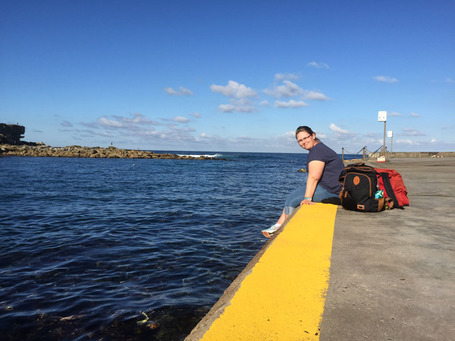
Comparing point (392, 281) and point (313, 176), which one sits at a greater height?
point (313, 176)

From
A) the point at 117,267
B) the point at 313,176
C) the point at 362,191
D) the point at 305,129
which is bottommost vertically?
the point at 117,267

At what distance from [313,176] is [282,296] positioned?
3.23 metres

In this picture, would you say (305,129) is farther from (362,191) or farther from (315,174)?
(362,191)

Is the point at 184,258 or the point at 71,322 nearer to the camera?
the point at 71,322

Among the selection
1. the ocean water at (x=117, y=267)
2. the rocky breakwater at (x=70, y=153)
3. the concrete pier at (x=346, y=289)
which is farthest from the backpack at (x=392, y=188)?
the rocky breakwater at (x=70, y=153)

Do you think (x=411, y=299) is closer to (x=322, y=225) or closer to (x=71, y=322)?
(x=322, y=225)

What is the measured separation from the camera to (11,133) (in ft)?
306

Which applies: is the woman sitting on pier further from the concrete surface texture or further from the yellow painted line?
the yellow painted line

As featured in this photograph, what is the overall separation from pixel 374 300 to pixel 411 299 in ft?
0.82

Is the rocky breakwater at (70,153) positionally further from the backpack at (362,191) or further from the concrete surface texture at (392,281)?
the concrete surface texture at (392,281)

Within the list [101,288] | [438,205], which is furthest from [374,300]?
[438,205]

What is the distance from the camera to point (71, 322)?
3396 mm

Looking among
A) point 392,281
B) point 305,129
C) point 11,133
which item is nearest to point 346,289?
point 392,281

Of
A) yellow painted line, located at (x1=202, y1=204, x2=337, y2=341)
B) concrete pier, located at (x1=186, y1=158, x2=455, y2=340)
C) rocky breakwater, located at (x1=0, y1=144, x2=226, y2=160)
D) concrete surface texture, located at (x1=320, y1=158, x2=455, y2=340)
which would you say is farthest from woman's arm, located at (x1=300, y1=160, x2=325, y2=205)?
rocky breakwater, located at (x1=0, y1=144, x2=226, y2=160)
